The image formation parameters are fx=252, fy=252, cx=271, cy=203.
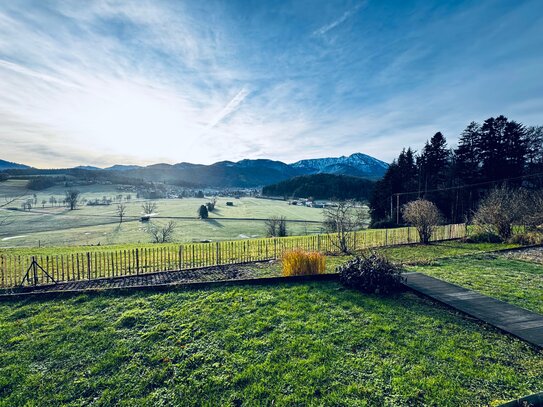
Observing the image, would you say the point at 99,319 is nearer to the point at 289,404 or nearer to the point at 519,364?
the point at 289,404

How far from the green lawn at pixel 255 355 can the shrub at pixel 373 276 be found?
0.79 meters

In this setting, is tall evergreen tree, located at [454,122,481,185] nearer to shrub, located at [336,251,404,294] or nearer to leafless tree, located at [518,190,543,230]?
leafless tree, located at [518,190,543,230]

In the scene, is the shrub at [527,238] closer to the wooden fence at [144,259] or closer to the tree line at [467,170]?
the wooden fence at [144,259]

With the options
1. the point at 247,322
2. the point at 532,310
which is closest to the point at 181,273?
the point at 247,322

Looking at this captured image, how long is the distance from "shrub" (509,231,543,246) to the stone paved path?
40.1 ft

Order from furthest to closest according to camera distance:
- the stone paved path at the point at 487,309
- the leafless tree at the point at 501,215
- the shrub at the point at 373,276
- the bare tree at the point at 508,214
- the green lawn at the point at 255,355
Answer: the leafless tree at the point at 501,215 < the bare tree at the point at 508,214 < the shrub at the point at 373,276 < the stone paved path at the point at 487,309 < the green lawn at the point at 255,355

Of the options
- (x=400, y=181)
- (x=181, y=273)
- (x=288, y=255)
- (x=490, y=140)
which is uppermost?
(x=490, y=140)

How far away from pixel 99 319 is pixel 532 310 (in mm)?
10800

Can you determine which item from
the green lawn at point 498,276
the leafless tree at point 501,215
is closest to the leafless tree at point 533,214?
the leafless tree at point 501,215

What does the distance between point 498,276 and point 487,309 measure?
13.1 feet

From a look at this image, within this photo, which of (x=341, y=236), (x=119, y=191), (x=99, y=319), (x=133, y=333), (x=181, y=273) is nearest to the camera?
(x=133, y=333)

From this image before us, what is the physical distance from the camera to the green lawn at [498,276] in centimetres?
724

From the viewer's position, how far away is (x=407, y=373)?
420 centimetres

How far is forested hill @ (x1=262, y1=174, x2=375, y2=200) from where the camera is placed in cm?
8156
